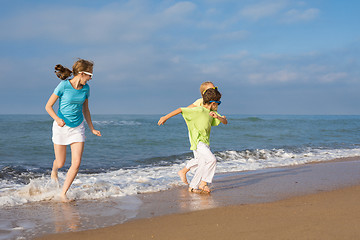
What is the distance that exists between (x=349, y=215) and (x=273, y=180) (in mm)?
3005

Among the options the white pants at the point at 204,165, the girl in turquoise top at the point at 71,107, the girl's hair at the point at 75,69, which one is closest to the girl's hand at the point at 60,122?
the girl in turquoise top at the point at 71,107

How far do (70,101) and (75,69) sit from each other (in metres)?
0.44

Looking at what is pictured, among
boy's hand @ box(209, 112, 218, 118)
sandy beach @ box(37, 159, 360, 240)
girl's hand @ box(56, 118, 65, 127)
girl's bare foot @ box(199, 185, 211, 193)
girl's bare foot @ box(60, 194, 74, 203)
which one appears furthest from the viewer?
girl's bare foot @ box(199, 185, 211, 193)

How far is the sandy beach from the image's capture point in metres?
3.09

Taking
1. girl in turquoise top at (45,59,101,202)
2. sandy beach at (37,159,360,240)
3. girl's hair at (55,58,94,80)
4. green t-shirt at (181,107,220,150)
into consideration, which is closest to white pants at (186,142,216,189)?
green t-shirt at (181,107,220,150)

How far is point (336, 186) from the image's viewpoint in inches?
221

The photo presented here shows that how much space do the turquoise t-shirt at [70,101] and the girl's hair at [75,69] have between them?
0.51 feet

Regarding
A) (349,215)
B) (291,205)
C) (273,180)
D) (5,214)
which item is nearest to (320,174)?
(273,180)

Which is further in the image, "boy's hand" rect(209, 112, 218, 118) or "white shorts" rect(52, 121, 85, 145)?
"boy's hand" rect(209, 112, 218, 118)

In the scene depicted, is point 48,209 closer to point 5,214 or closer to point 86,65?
point 5,214

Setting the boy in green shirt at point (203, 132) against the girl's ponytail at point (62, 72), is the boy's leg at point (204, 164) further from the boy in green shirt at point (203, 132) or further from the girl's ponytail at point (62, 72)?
the girl's ponytail at point (62, 72)

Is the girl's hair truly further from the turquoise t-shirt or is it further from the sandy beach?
the sandy beach

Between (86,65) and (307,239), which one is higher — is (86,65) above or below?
above

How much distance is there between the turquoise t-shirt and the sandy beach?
1490mm
